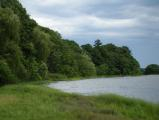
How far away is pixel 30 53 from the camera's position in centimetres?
7256

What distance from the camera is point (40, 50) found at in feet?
244

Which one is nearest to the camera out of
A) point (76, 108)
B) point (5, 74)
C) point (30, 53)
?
point (76, 108)

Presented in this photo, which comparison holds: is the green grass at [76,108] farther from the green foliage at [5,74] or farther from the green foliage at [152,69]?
the green foliage at [152,69]

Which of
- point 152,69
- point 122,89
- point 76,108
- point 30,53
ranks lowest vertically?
point 76,108

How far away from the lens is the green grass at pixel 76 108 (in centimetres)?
2286

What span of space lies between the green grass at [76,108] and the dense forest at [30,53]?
72.4 ft

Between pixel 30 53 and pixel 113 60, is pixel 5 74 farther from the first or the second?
pixel 113 60

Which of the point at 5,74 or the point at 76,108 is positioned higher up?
the point at 5,74

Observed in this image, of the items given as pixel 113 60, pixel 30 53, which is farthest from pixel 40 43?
pixel 113 60

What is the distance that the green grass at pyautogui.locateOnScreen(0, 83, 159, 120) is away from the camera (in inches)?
900

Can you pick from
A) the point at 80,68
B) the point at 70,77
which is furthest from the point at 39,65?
the point at 80,68

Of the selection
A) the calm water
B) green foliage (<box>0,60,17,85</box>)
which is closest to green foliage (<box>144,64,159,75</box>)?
the calm water

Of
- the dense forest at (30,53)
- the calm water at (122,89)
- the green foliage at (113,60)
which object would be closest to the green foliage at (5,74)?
the dense forest at (30,53)

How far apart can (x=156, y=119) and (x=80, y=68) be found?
88.1m
